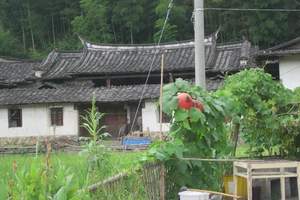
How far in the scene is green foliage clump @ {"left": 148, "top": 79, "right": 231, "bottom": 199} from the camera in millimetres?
6152

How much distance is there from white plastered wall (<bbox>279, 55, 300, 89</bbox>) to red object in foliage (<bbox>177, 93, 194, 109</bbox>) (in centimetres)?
1808

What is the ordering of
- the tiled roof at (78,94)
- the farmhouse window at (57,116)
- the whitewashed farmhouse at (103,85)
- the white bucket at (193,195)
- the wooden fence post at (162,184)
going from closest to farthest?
1. the white bucket at (193,195)
2. the wooden fence post at (162,184)
3. the tiled roof at (78,94)
4. the whitewashed farmhouse at (103,85)
5. the farmhouse window at (57,116)

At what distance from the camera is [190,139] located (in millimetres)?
6590

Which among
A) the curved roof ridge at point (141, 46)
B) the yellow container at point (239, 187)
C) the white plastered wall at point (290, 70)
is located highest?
the curved roof ridge at point (141, 46)

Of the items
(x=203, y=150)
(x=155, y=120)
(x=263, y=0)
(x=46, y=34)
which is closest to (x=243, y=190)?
(x=203, y=150)

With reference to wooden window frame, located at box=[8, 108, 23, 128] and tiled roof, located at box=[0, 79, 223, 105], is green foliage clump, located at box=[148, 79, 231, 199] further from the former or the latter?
wooden window frame, located at box=[8, 108, 23, 128]

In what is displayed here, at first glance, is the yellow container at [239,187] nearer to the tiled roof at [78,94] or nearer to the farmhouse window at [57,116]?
the tiled roof at [78,94]

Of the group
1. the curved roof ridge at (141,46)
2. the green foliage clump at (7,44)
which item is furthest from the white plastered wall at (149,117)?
the green foliage clump at (7,44)

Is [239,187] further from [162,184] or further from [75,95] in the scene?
[75,95]

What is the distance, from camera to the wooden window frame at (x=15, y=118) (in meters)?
30.1

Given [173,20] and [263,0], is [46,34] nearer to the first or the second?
[173,20]

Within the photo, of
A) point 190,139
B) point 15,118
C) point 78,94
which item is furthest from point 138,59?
point 190,139

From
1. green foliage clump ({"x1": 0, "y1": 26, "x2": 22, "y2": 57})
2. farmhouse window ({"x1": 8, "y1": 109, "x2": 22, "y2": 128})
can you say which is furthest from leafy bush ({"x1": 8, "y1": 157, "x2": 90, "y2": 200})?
green foliage clump ({"x1": 0, "y1": 26, "x2": 22, "y2": 57})

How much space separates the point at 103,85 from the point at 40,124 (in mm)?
4218
